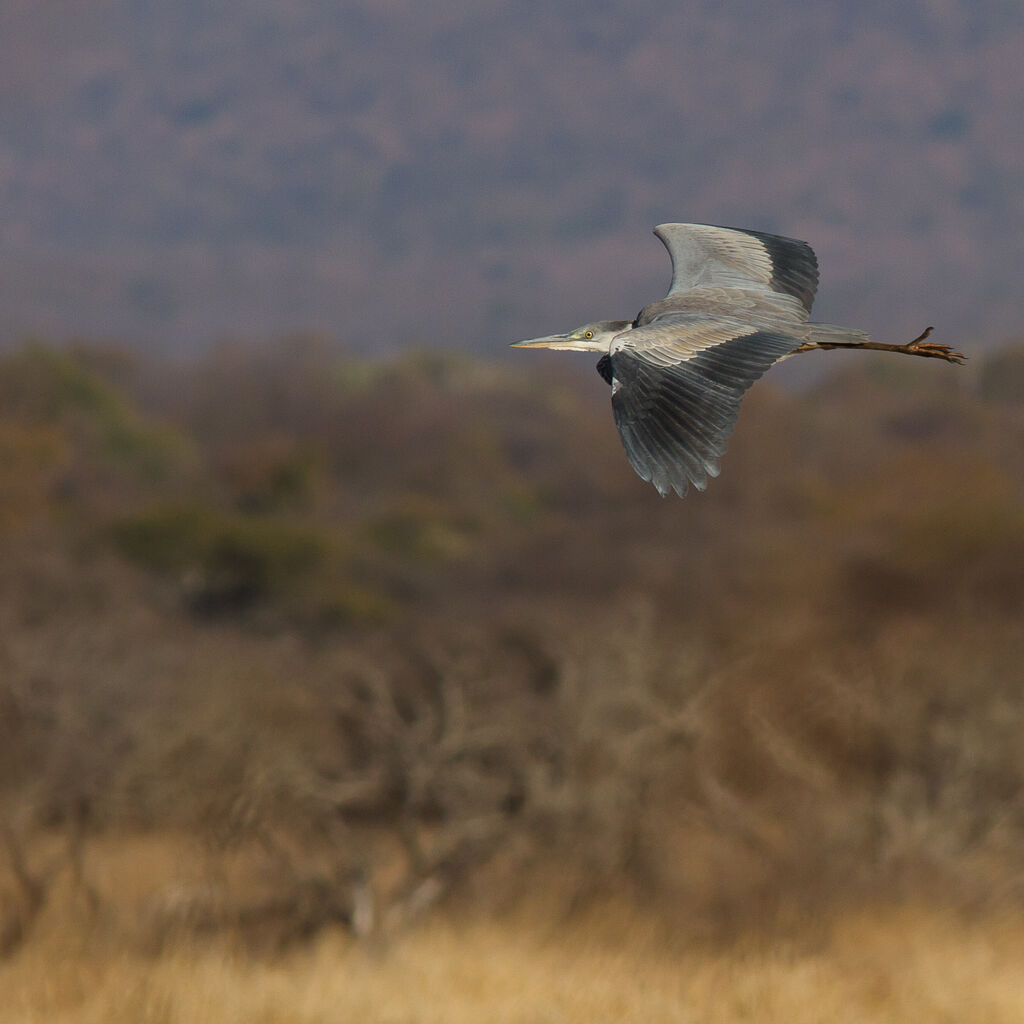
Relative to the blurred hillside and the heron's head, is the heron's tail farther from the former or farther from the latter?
the blurred hillside

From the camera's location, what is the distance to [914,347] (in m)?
5.66

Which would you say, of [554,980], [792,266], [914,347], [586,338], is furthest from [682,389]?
[554,980]

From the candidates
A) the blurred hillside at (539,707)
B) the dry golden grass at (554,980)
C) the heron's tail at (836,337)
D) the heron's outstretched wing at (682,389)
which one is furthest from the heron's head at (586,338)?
the blurred hillside at (539,707)

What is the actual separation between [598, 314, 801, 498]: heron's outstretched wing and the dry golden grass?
11.2 metres

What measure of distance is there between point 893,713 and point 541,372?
231 feet

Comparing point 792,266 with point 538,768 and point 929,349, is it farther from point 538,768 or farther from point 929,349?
point 538,768

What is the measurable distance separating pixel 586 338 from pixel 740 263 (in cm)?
120

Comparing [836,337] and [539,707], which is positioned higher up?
[836,337]

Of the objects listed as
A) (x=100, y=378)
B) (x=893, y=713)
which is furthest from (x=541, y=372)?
(x=893, y=713)

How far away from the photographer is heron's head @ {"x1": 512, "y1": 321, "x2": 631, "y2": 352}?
17.9 feet

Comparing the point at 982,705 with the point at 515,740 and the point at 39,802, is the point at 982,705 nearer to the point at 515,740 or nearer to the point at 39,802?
the point at 515,740

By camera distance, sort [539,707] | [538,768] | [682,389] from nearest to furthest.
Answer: [682,389]
[538,768]
[539,707]

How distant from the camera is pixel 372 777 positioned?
70.3 feet

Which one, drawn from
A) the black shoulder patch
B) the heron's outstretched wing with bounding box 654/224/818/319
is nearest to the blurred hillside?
the heron's outstretched wing with bounding box 654/224/818/319
